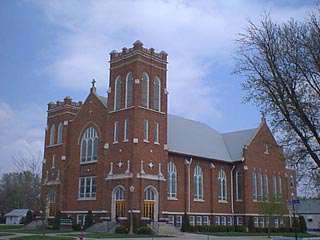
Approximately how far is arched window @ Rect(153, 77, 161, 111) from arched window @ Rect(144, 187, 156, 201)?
28.6 ft

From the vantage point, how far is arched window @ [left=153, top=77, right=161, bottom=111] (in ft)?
159

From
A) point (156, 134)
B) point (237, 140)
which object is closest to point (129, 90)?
point (156, 134)

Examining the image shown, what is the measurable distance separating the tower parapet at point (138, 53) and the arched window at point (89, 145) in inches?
344

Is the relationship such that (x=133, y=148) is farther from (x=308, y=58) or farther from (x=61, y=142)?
(x=308, y=58)

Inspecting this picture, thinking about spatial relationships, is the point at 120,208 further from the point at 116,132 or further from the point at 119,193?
the point at 116,132

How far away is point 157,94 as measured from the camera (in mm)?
49156

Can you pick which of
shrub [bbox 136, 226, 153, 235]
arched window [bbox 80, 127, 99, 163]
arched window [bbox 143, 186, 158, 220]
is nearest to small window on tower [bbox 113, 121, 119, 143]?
arched window [bbox 80, 127, 99, 163]

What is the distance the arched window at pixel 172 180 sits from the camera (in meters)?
48.9

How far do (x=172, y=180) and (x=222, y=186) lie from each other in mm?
9667

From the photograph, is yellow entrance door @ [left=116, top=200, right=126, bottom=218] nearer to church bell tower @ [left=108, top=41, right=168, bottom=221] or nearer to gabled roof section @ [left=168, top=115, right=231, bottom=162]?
church bell tower @ [left=108, top=41, right=168, bottom=221]

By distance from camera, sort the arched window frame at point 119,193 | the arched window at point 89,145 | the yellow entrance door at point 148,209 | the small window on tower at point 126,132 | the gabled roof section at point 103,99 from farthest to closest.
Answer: the gabled roof section at point 103,99
the arched window at point 89,145
the small window on tower at point 126,132
the arched window frame at point 119,193
the yellow entrance door at point 148,209

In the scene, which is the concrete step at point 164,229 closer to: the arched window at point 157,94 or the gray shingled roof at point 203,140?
the gray shingled roof at point 203,140

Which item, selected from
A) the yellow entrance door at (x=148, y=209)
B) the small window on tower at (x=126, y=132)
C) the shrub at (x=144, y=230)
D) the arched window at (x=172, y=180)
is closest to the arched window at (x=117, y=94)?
the small window on tower at (x=126, y=132)

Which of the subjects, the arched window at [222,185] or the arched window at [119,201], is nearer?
the arched window at [119,201]
